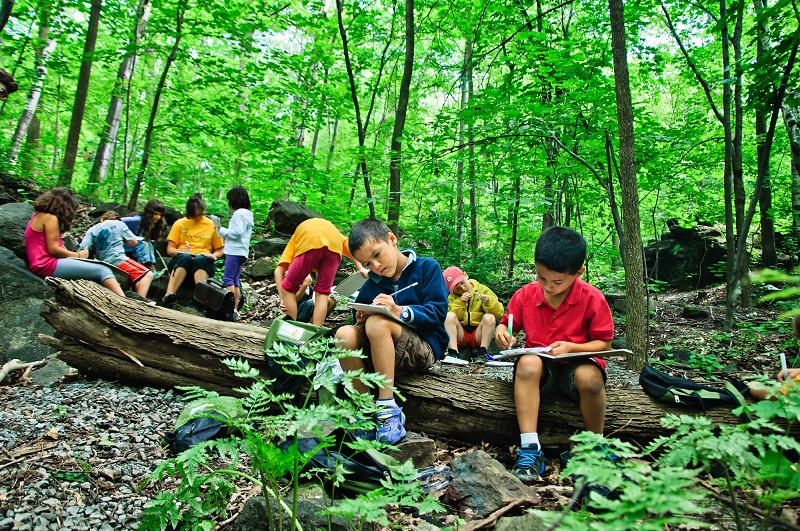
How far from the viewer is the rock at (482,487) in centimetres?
236

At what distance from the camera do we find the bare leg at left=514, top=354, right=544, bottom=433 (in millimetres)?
2920

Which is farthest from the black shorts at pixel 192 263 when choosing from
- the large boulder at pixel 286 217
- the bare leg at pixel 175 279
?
the large boulder at pixel 286 217

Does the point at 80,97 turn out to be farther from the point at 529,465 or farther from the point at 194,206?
the point at 529,465

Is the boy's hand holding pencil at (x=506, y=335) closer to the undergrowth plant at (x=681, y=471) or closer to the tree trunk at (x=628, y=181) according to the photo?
the undergrowth plant at (x=681, y=471)

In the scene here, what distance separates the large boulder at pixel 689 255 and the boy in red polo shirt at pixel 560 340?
1098cm

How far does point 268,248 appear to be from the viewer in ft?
30.9

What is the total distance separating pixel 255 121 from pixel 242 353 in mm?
8308

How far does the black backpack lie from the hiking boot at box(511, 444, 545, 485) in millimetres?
866

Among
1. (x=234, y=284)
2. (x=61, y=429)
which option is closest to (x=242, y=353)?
(x=61, y=429)

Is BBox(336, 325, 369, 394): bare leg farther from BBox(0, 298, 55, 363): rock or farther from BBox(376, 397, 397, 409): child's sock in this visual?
BBox(0, 298, 55, 363): rock

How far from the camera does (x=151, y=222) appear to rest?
25.8 ft

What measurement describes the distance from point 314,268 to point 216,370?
7.02ft

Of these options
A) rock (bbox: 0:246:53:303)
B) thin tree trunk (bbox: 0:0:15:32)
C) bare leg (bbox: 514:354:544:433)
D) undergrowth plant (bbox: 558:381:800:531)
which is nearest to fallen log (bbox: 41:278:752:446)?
bare leg (bbox: 514:354:544:433)

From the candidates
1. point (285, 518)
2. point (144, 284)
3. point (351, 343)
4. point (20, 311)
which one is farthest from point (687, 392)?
point (144, 284)
